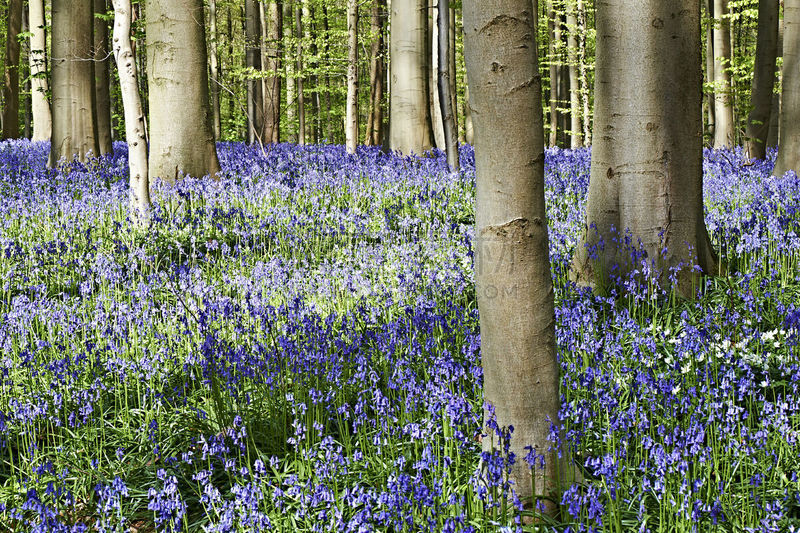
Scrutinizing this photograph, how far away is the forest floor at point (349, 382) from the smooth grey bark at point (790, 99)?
119 centimetres

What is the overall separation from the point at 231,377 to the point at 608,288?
2743 mm

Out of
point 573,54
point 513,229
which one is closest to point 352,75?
point 573,54

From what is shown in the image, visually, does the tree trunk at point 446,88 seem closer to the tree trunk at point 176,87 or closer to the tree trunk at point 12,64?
the tree trunk at point 176,87

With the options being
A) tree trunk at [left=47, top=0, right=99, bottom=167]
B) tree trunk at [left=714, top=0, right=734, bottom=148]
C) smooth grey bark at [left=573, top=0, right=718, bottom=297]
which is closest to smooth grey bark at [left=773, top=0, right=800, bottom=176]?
smooth grey bark at [left=573, top=0, right=718, bottom=297]

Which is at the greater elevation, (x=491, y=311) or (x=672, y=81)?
(x=672, y=81)

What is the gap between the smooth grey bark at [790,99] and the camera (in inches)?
340

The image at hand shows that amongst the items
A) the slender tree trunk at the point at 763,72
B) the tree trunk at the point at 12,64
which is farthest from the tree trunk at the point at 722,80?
the tree trunk at the point at 12,64

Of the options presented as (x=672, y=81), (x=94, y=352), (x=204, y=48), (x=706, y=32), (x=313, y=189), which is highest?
(x=706, y=32)

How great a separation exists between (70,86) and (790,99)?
10290mm

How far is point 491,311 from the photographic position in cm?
254

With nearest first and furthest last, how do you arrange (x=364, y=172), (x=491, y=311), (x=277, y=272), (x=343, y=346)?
(x=491, y=311), (x=343, y=346), (x=277, y=272), (x=364, y=172)

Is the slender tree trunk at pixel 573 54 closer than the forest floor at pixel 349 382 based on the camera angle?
No

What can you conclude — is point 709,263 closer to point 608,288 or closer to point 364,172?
point 608,288

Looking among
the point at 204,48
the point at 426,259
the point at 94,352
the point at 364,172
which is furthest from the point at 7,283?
the point at 364,172
